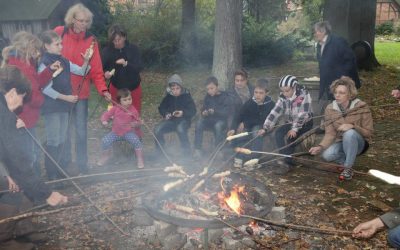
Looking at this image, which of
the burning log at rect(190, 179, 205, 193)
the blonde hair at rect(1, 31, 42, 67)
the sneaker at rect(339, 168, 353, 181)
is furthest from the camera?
the sneaker at rect(339, 168, 353, 181)

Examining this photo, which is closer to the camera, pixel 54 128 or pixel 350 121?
pixel 54 128

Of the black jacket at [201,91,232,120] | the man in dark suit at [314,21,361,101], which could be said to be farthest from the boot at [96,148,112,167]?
the man in dark suit at [314,21,361,101]

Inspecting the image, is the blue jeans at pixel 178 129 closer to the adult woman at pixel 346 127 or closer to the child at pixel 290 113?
the child at pixel 290 113

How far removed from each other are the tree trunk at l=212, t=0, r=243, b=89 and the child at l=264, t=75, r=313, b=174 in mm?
3210

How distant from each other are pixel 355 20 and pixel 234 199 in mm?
11501

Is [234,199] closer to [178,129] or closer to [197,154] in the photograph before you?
[197,154]

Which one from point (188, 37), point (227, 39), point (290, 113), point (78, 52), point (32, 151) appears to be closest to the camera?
point (32, 151)

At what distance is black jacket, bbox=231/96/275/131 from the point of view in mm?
6629

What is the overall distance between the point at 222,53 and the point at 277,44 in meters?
8.05

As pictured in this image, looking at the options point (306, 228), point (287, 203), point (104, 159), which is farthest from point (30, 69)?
point (306, 228)

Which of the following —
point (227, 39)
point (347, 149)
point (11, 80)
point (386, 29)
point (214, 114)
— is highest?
point (386, 29)

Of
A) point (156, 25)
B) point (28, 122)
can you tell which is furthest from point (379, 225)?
point (156, 25)

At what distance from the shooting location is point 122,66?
6852mm

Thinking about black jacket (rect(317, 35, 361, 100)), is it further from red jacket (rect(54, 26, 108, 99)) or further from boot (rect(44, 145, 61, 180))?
boot (rect(44, 145, 61, 180))
